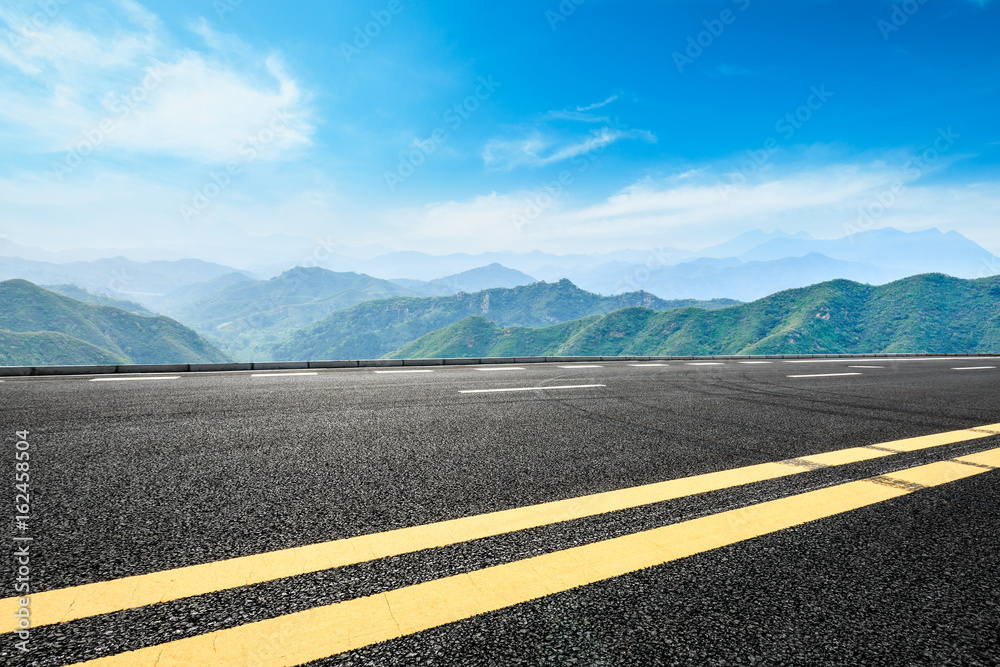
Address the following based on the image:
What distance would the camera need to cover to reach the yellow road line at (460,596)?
Answer: 1189mm

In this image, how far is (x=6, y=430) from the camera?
3586 millimetres

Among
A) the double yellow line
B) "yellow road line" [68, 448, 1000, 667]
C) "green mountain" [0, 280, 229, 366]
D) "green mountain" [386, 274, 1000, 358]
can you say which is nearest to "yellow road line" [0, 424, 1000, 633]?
the double yellow line

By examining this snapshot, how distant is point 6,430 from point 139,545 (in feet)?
9.70

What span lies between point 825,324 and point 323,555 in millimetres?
144123

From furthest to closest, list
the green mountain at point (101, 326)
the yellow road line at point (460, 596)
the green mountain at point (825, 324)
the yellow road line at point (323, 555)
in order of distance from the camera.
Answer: the green mountain at point (101, 326) → the green mountain at point (825, 324) → the yellow road line at point (323, 555) → the yellow road line at point (460, 596)

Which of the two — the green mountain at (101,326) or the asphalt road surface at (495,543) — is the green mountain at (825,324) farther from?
the green mountain at (101,326)

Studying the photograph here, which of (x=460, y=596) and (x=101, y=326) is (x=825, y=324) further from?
(x=101, y=326)

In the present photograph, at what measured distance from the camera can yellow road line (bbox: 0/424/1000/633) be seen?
4.59 ft

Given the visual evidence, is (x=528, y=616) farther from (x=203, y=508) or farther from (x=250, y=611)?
(x=203, y=508)

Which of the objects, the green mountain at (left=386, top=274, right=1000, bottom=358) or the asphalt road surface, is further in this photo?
the green mountain at (left=386, top=274, right=1000, bottom=358)

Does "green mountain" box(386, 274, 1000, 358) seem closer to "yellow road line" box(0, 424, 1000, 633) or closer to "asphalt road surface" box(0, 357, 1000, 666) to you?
"asphalt road surface" box(0, 357, 1000, 666)

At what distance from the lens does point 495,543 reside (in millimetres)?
1849

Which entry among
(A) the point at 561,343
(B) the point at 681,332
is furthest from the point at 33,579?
(A) the point at 561,343

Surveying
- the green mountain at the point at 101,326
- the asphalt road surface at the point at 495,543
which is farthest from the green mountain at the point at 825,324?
the green mountain at the point at 101,326
